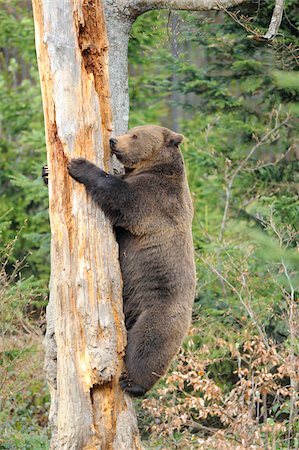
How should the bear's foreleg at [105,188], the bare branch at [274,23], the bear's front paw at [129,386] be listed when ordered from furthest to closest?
the bare branch at [274,23], the bear's front paw at [129,386], the bear's foreleg at [105,188]

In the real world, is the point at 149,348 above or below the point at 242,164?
above

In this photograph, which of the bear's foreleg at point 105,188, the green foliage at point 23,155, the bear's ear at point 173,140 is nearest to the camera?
the bear's foreleg at point 105,188

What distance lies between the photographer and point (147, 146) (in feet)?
21.9

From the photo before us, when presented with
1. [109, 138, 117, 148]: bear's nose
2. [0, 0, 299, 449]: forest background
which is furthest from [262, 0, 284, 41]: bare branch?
[109, 138, 117, 148]: bear's nose

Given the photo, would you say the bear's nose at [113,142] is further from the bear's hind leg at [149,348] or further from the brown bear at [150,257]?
the bear's hind leg at [149,348]

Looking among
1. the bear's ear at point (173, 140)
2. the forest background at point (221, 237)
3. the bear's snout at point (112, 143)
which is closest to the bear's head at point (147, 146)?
the bear's ear at point (173, 140)

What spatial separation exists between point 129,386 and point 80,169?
1619 millimetres

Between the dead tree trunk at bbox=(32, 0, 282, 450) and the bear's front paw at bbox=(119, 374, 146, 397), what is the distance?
6 cm

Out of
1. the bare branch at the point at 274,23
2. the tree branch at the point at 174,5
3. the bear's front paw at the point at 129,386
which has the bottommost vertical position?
the bear's front paw at the point at 129,386

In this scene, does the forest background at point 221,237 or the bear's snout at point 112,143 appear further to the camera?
the forest background at point 221,237

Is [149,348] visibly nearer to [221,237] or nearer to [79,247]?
[79,247]

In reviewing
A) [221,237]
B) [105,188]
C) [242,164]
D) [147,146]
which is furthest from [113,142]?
[221,237]

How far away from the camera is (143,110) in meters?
13.2

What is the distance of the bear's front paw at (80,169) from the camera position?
222 inches
